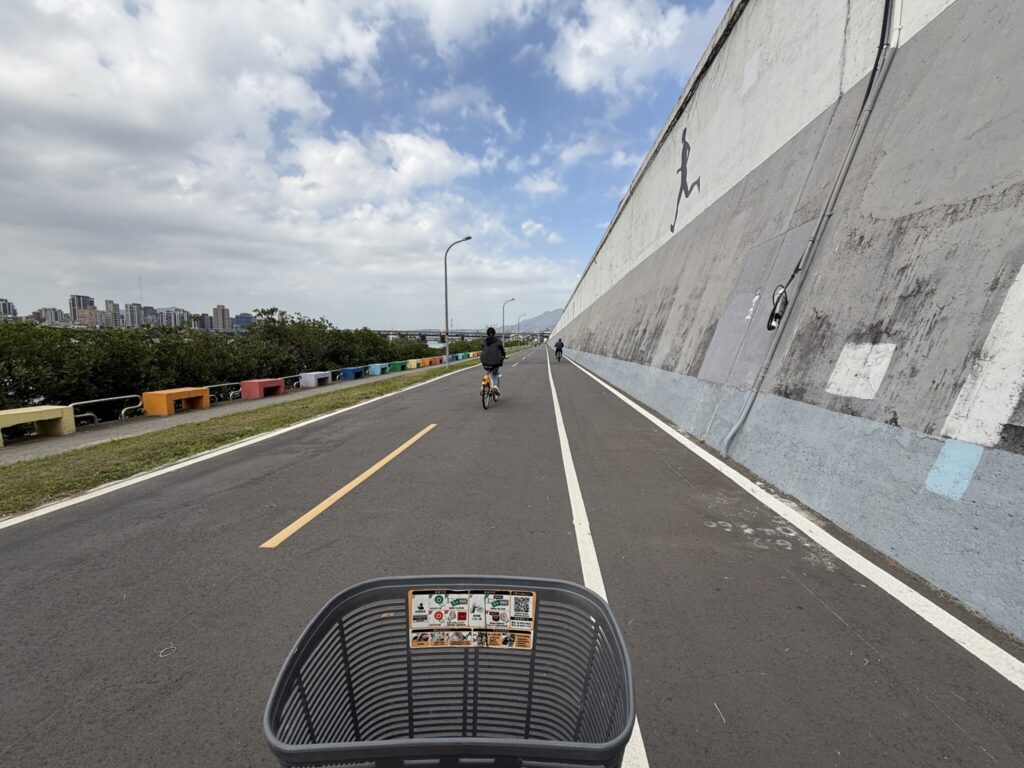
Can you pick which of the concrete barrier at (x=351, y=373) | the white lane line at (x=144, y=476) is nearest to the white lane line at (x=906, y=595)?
the white lane line at (x=144, y=476)

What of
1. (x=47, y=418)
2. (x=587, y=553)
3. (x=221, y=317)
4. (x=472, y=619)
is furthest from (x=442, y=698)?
(x=221, y=317)

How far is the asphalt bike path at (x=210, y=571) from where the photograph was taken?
7.34ft

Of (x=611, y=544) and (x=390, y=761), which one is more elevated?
(x=390, y=761)

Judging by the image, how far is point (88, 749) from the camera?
208 cm

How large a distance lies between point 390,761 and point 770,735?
1.92m

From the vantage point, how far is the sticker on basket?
1.69 metres

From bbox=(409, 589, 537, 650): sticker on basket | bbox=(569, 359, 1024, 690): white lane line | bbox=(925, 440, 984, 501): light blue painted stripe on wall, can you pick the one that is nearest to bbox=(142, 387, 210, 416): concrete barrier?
bbox=(569, 359, 1024, 690): white lane line

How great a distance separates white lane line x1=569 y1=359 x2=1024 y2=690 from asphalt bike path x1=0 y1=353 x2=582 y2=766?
2.17m

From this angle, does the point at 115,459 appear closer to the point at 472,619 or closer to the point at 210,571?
the point at 210,571

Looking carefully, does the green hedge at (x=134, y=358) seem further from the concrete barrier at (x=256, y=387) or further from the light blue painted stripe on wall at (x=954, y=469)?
the light blue painted stripe on wall at (x=954, y=469)

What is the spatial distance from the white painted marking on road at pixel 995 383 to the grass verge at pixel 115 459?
29.2ft

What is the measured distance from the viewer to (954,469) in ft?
10.8

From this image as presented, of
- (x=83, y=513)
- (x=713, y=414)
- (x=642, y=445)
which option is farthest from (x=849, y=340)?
(x=83, y=513)

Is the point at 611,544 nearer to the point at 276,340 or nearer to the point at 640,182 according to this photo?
the point at 276,340
